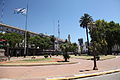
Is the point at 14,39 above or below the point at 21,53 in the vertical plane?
above

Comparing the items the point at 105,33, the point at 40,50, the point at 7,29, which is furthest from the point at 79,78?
the point at 7,29

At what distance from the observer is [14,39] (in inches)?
2122

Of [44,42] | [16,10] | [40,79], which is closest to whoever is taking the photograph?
[40,79]

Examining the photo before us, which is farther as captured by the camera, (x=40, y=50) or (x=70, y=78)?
(x=40, y=50)

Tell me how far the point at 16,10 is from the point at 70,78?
31.7m

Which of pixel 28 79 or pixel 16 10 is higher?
pixel 16 10

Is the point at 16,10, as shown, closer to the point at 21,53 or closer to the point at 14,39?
the point at 14,39

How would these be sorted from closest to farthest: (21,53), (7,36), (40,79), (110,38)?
(40,79), (7,36), (110,38), (21,53)

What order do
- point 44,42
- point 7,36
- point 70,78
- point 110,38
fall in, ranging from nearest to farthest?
point 70,78
point 7,36
point 110,38
point 44,42

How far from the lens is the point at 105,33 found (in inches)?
2306

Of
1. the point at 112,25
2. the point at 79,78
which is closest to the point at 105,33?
the point at 112,25

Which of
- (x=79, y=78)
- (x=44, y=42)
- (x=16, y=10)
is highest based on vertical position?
(x=16, y=10)

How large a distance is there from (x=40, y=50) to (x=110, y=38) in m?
41.5

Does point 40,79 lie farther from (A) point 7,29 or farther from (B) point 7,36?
(A) point 7,29
